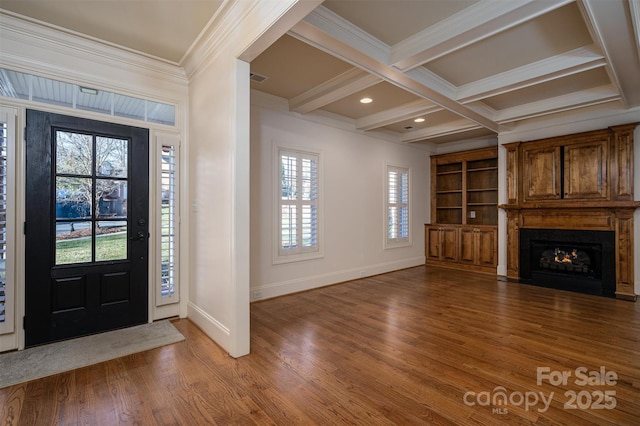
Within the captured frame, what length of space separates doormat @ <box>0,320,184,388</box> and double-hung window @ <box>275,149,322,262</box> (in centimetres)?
187

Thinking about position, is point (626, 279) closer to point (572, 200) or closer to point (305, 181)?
point (572, 200)

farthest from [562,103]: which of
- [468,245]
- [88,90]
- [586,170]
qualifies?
[88,90]

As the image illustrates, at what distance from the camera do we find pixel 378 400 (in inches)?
82.8

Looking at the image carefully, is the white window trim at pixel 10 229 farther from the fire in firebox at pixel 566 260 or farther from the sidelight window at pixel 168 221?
the fire in firebox at pixel 566 260

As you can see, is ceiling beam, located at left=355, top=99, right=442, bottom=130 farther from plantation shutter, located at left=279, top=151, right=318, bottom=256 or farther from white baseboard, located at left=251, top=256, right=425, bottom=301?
white baseboard, located at left=251, top=256, right=425, bottom=301

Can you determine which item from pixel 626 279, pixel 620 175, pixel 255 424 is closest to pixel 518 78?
pixel 620 175

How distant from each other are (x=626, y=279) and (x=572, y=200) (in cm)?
136

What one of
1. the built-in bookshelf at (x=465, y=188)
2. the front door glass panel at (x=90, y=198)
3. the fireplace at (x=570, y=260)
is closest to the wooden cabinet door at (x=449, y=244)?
the built-in bookshelf at (x=465, y=188)

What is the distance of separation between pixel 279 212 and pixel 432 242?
13.9 feet

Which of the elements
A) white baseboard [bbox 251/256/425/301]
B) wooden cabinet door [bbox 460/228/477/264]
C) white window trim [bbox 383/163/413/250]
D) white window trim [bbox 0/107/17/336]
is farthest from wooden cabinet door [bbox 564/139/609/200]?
white window trim [bbox 0/107/17/336]

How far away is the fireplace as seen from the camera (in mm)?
4719

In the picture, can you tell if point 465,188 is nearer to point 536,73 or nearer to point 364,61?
point 536,73

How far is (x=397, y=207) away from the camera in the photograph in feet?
21.6

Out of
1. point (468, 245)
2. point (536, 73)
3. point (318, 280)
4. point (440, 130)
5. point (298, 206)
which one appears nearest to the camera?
point (536, 73)
